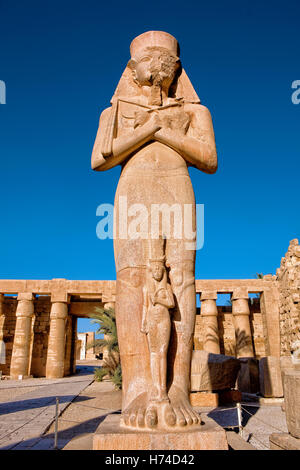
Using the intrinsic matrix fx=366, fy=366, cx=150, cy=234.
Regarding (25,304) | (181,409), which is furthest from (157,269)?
(25,304)

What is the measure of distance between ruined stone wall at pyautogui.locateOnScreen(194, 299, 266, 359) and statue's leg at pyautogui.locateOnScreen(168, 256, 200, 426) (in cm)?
1889

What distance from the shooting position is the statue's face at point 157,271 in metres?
2.68

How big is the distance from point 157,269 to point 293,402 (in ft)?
4.64

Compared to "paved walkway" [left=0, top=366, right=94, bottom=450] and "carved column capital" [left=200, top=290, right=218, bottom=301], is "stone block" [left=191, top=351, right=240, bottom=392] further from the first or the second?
"carved column capital" [left=200, top=290, right=218, bottom=301]

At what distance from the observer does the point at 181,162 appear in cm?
321

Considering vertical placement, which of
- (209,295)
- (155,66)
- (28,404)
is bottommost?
(28,404)

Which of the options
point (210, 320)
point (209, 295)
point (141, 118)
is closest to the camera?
point (141, 118)

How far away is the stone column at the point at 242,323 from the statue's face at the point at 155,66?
56.8 feet

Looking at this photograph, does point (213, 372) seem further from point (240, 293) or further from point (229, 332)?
point (229, 332)

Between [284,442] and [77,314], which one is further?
[77,314]

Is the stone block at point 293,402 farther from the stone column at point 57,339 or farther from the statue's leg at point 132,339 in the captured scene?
the stone column at point 57,339

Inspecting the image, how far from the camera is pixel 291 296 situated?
1476 centimetres

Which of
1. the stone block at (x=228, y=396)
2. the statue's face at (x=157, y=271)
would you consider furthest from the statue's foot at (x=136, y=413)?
the stone block at (x=228, y=396)

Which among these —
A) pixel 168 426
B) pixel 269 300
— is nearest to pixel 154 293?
pixel 168 426
